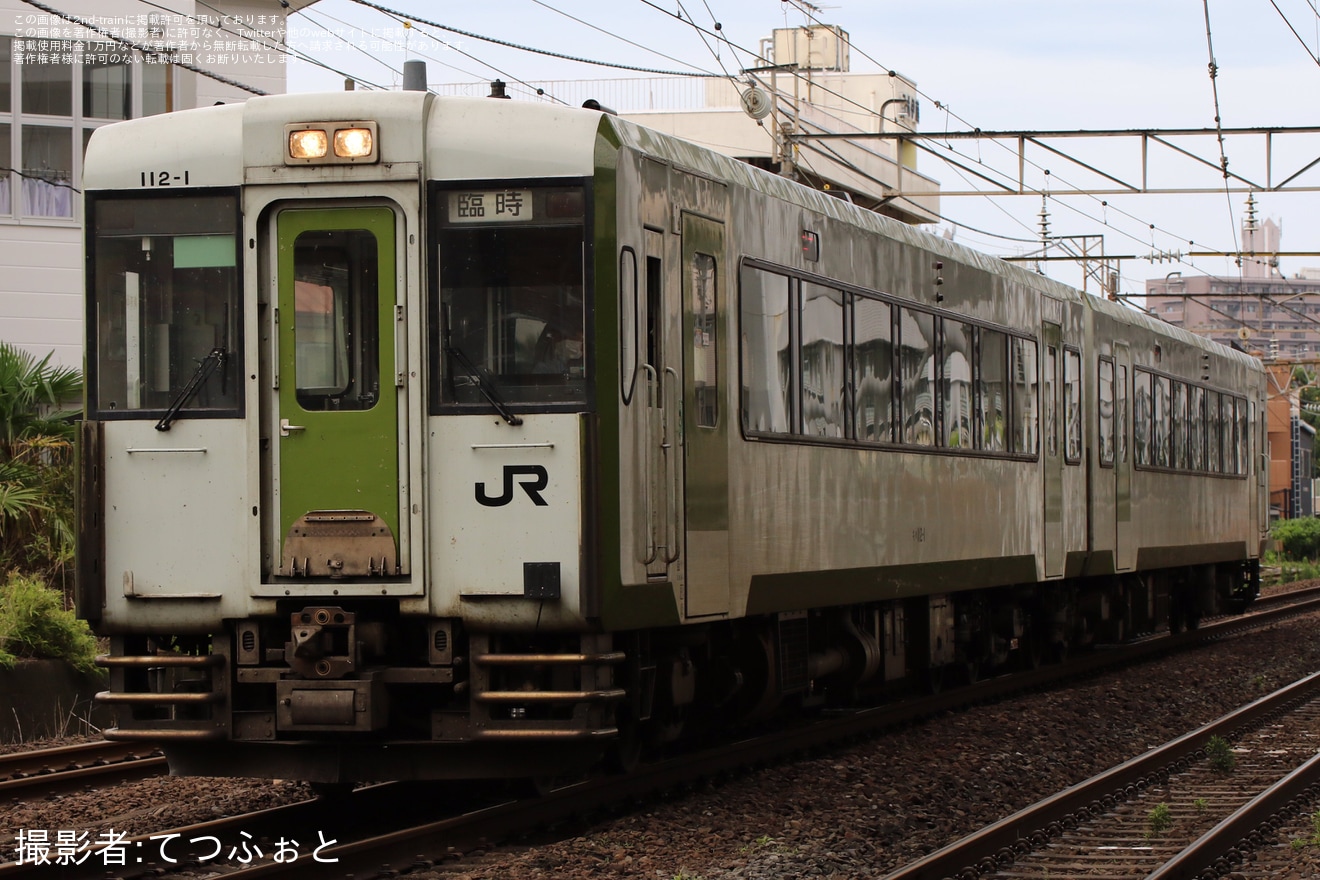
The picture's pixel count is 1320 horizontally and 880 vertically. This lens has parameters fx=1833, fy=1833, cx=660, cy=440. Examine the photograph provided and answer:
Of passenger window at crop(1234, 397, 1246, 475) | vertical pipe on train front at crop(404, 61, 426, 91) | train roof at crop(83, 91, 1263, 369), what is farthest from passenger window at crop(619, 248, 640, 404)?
passenger window at crop(1234, 397, 1246, 475)

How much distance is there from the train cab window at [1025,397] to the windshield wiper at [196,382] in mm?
7843

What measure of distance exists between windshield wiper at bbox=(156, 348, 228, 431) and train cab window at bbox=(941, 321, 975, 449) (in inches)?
245

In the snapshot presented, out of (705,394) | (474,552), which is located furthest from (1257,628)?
(474,552)

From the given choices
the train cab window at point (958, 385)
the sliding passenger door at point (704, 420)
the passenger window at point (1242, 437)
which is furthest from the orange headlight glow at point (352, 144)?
the passenger window at point (1242, 437)

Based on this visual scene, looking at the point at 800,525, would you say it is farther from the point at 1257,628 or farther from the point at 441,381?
the point at 1257,628

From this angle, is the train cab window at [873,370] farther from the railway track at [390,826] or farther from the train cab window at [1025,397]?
the train cab window at [1025,397]

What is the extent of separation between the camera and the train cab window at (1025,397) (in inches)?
578

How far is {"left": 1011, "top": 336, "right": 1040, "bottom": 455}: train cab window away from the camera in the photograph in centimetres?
1468

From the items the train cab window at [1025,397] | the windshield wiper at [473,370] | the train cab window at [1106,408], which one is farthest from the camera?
the train cab window at [1106,408]

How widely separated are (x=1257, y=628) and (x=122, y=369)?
18.2 metres

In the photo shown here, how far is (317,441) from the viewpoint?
8.24m

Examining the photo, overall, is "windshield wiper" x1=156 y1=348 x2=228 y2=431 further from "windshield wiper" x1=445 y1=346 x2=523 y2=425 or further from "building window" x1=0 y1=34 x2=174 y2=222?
"building window" x1=0 y1=34 x2=174 y2=222

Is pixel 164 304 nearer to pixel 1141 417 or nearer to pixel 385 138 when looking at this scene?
pixel 385 138

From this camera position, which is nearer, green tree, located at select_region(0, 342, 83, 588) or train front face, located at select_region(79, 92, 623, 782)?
train front face, located at select_region(79, 92, 623, 782)
